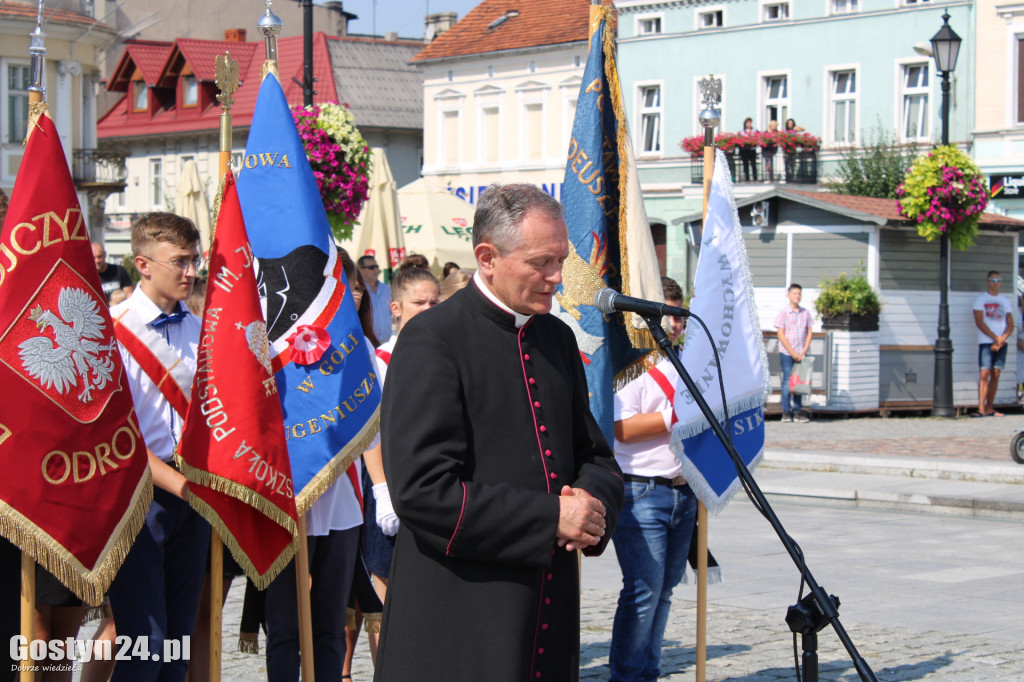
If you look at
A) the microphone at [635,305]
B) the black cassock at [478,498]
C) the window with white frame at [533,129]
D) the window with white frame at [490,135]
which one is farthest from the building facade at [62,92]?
the black cassock at [478,498]

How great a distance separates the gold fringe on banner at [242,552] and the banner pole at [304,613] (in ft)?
0.43

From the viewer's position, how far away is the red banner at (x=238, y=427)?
5.09 meters

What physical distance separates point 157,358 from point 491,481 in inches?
87.4


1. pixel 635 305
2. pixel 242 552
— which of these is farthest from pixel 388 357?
pixel 635 305

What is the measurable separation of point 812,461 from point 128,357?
37.3 ft

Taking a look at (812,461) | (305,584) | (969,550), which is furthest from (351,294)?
(812,461)

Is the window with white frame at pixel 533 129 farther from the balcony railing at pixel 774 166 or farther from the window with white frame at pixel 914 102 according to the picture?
the window with white frame at pixel 914 102

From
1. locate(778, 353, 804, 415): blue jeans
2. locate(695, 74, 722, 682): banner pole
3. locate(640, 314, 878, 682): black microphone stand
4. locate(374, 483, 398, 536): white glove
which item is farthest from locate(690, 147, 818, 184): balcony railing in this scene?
locate(640, 314, 878, 682): black microphone stand

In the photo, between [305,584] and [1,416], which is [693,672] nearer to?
[305,584]

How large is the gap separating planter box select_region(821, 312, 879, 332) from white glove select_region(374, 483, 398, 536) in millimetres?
14924

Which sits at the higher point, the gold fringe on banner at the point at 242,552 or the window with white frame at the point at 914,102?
the window with white frame at the point at 914,102

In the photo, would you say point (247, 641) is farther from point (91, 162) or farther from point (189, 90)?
point (189, 90)

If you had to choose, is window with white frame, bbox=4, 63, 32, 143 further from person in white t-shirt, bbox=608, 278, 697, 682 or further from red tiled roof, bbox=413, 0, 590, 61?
person in white t-shirt, bbox=608, 278, 697, 682

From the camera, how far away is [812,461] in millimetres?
15367
